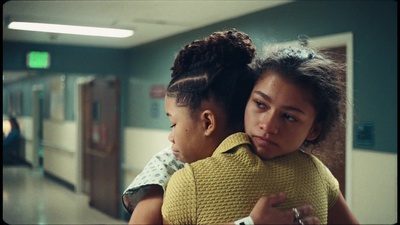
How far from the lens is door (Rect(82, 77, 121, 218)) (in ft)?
13.4

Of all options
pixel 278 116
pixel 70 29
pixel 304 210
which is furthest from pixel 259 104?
pixel 70 29

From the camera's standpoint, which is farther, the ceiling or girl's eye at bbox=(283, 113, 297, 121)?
the ceiling

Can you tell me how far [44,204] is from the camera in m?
4.48

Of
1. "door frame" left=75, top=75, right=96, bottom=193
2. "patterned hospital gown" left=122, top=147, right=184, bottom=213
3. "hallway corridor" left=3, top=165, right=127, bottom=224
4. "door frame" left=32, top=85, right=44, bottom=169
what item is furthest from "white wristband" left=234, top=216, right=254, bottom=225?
"door frame" left=32, top=85, right=44, bottom=169

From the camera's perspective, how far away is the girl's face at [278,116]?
56cm

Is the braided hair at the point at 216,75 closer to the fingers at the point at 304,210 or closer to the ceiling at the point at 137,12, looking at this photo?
the fingers at the point at 304,210

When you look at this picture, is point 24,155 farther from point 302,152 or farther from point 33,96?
point 302,152

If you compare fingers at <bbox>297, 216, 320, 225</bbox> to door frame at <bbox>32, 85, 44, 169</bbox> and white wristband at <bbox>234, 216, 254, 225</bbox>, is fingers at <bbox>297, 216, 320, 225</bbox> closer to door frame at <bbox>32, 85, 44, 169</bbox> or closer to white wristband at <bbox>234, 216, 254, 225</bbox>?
white wristband at <bbox>234, 216, 254, 225</bbox>

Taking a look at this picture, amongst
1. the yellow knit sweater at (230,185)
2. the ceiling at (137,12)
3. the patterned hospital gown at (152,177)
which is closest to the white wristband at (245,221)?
the yellow knit sweater at (230,185)

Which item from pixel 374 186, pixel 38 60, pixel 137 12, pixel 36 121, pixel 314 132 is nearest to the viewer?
pixel 314 132

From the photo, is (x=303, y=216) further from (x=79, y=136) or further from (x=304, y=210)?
(x=79, y=136)

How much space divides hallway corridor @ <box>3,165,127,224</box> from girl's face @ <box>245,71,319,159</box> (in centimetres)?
348

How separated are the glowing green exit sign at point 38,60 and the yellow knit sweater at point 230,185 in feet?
11.4

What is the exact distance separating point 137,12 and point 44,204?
2712mm
